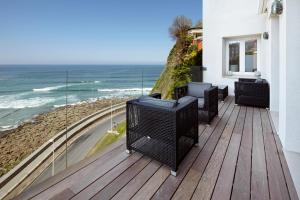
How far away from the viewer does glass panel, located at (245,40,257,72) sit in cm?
633

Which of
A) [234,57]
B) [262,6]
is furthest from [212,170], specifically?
[234,57]

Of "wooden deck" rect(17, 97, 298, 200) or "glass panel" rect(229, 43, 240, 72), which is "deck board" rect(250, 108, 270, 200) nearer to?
"wooden deck" rect(17, 97, 298, 200)

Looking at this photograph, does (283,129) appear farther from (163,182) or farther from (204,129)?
(163,182)

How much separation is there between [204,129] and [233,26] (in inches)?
191

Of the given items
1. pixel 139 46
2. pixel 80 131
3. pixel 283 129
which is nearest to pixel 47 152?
pixel 80 131

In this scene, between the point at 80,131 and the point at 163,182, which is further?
the point at 80,131

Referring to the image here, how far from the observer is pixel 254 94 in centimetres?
471

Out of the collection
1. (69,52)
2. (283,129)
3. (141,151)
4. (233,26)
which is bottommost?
(141,151)

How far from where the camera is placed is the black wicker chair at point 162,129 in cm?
189

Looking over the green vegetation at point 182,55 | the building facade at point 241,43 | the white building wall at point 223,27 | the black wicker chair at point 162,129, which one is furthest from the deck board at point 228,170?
the green vegetation at point 182,55

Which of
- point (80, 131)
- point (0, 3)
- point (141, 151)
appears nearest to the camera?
point (141, 151)

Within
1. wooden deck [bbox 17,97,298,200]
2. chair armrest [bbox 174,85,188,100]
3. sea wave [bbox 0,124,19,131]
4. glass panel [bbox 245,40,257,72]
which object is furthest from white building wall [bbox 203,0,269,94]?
sea wave [bbox 0,124,19,131]

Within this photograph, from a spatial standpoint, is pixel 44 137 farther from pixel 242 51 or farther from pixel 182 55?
pixel 242 51

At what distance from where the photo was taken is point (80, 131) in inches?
417
